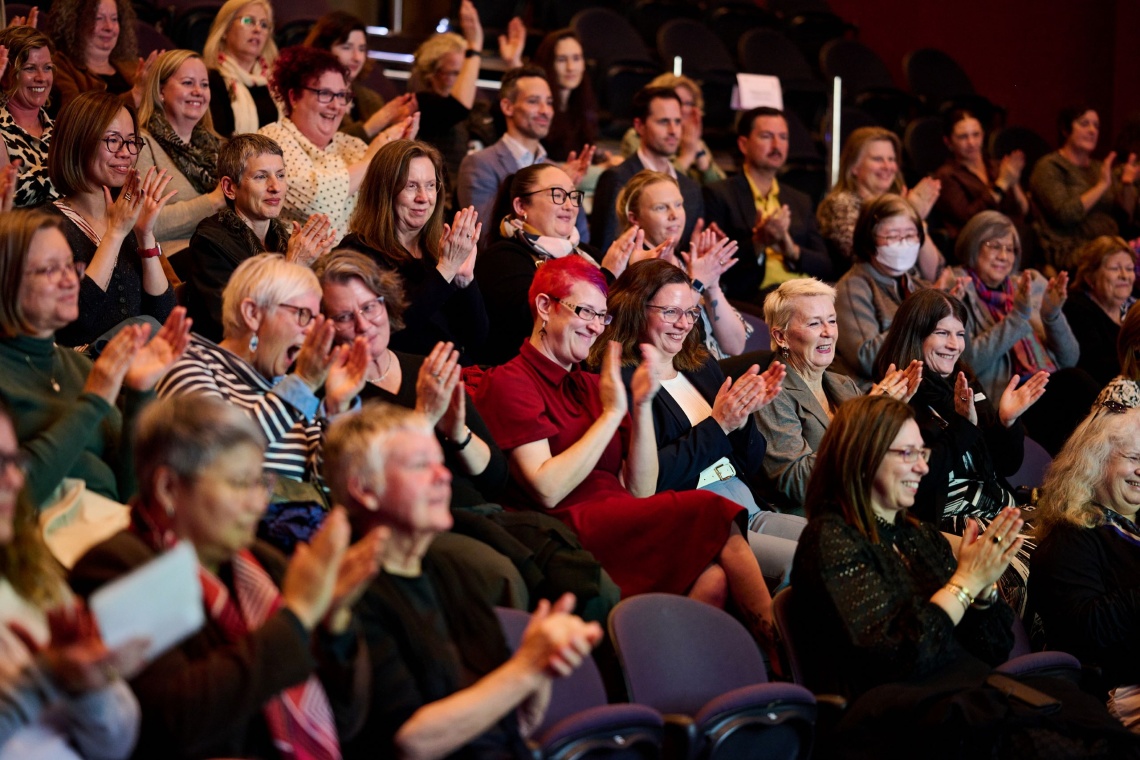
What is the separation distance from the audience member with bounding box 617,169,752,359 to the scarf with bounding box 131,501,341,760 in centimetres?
239

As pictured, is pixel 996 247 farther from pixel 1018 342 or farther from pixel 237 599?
pixel 237 599

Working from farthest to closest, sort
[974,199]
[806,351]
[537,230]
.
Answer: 1. [974,199]
2. [537,230]
3. [806,351]

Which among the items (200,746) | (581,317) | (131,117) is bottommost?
(200,746)

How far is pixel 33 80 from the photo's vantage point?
13.6ft

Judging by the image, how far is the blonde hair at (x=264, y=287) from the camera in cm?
292

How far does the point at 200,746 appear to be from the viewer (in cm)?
189

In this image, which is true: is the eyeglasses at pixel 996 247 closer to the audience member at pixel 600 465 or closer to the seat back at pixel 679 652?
the audience member at pixel 600 465

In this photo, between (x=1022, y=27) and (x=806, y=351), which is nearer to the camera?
(x=806, y=351)

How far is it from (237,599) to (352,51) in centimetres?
384

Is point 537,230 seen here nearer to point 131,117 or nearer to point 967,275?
point 131,117

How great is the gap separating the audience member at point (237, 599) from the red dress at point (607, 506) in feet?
3.71

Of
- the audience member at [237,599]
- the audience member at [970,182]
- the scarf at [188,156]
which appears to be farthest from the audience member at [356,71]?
the audience member at [237,599]

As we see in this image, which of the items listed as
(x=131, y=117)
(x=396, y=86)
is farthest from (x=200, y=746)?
(x=396, y=86)

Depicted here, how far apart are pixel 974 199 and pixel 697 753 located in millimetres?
4659
